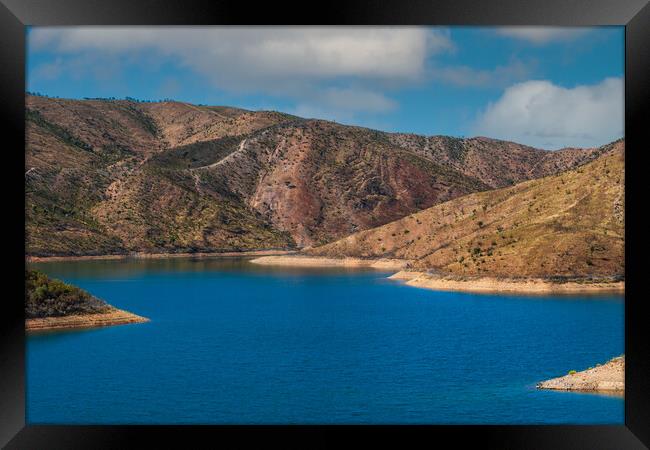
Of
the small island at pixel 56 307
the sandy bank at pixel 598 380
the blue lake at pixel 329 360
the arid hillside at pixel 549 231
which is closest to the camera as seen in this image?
the blue lake at pixel 329 360

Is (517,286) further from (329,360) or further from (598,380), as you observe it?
(598,380)

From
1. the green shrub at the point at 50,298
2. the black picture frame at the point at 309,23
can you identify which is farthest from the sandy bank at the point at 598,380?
the green shrub at the point at 50,298

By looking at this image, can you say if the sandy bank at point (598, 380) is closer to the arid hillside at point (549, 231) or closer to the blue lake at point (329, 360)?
the blue lake at point (329, 360)

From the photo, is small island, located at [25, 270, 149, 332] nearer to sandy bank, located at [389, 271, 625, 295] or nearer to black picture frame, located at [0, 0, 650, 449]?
black picture frame, located at [0, 0, 650, 449]

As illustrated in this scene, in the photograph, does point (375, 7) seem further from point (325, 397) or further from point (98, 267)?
point (98, 267)

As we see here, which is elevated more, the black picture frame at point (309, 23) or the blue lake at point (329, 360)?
the black picture frame at point (309, 23)

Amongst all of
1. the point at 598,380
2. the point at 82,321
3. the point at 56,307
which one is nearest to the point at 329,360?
the point at 598,380

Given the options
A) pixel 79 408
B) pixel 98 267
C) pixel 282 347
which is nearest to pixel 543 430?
pixel 79 408
